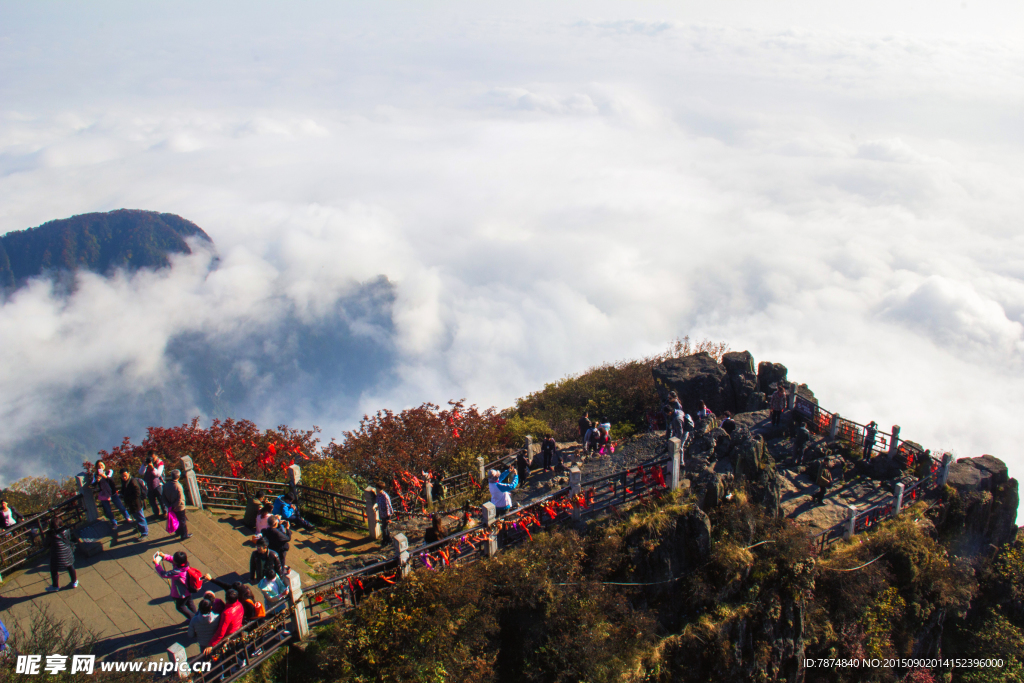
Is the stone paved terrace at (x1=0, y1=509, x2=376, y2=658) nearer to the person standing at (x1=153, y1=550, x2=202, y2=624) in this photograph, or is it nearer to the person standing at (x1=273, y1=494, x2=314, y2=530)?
the person standing at (x1=273, y1=494, x2=314, y2=530)

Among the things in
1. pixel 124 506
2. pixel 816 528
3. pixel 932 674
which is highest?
pixel 124 506

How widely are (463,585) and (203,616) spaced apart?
5.28 metres

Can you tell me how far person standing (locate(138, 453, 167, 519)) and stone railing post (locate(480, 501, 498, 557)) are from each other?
856cm

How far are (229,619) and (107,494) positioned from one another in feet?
21.9

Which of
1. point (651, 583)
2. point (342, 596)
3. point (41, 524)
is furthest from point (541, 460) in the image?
point (41, 524)

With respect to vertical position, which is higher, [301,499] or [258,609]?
[258,609]

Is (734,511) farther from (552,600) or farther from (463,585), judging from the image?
(463,585)

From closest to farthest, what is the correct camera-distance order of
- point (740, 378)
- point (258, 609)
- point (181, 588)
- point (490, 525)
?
point (258, 609), point (181, 588), point (490, 525), point (740, 378)

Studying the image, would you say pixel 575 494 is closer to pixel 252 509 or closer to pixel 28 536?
pixel 252 509

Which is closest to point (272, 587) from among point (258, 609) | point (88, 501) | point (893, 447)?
point (258, 609)

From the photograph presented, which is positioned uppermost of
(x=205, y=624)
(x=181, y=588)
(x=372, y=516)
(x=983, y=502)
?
(x=181, y=588)

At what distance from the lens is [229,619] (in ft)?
39.9

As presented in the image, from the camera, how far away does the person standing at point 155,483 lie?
1659 centimetres

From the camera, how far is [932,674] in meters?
18.5
